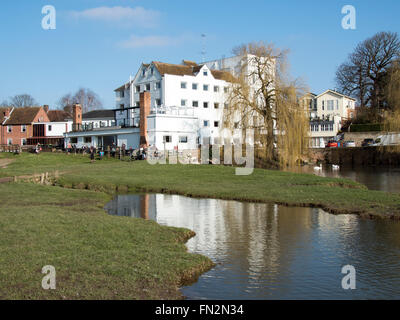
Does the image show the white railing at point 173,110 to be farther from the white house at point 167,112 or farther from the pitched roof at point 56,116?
the pitched roof at point 56,116

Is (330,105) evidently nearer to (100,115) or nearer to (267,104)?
(100,115)

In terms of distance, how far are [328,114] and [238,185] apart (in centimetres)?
7187

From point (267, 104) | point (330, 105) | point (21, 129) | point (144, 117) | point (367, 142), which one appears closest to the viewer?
point (267, 104)

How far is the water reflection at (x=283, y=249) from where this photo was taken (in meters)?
12.0

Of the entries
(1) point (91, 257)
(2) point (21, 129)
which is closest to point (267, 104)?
(1) point (91, 257)

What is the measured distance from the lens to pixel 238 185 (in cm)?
3275

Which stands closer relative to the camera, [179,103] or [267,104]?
[267,104]

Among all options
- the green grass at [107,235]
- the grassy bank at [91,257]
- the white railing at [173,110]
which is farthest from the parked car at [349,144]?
the grassy bank at [91,257]

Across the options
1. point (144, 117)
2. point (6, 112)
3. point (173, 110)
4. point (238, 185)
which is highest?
point (6, 112)

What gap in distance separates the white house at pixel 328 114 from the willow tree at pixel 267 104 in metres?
42.3

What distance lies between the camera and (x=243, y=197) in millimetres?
27812

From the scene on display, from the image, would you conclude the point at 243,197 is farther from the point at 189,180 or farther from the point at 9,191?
the point at 9,191

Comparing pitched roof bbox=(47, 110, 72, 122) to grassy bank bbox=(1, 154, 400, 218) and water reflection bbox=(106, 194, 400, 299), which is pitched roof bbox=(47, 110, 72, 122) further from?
water reflection bbox=(106, 194, 400, 299)
